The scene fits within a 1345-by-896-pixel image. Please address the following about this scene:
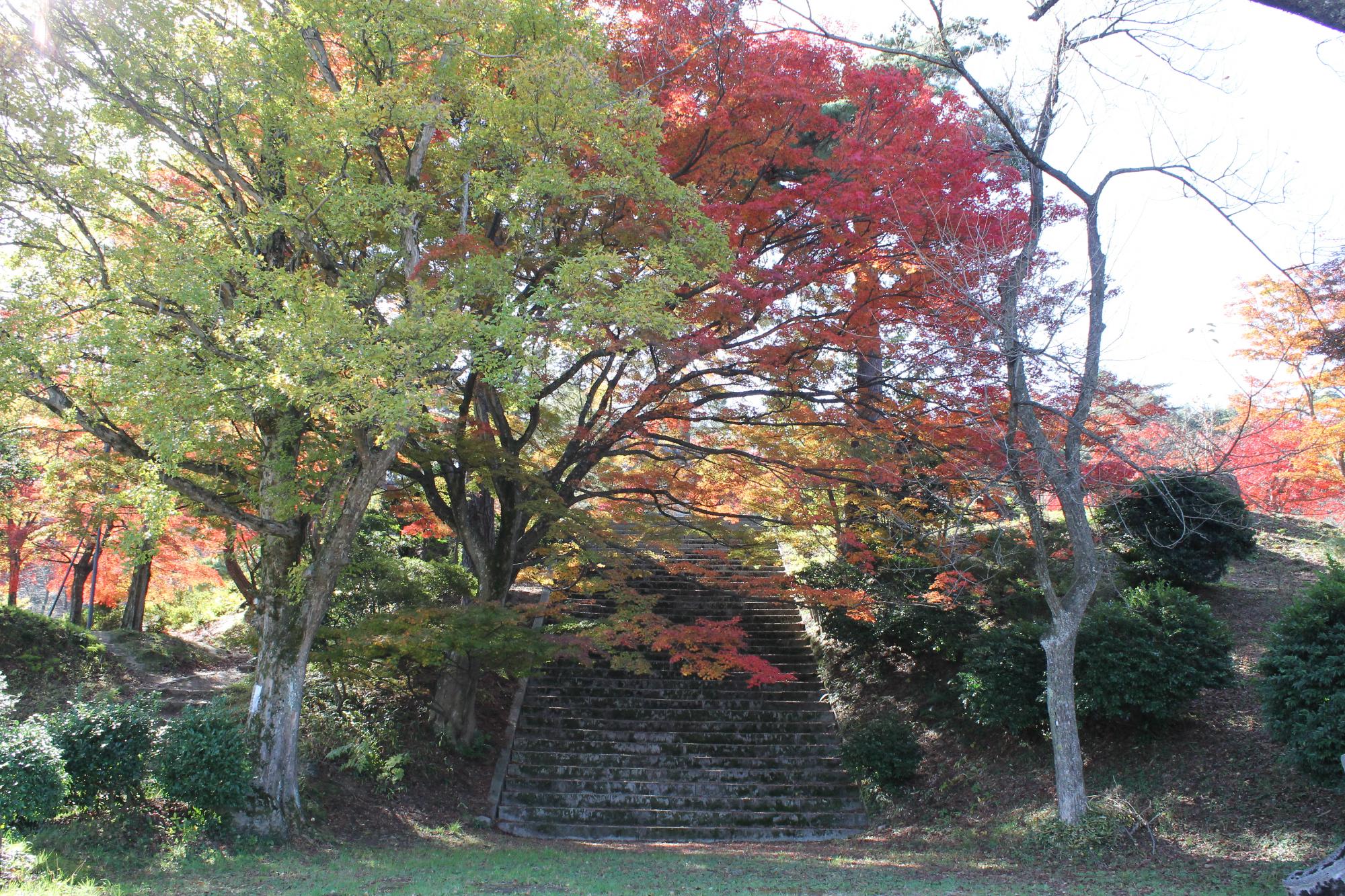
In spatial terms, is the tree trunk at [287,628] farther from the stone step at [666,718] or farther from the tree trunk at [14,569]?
the tree trunk at [14,569]

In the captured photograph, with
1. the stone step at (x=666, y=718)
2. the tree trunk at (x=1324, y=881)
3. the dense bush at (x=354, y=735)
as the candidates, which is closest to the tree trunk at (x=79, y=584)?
the dense bush at (x=354, y=735)

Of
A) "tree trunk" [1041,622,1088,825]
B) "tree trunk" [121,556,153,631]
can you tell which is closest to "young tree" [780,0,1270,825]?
"tree trunk" [1041,622,1088,825]

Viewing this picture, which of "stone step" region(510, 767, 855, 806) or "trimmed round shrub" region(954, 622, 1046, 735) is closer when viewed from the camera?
"trimmed round shrub" region(954, 622, 1046, 735)

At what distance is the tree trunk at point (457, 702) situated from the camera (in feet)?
36.6

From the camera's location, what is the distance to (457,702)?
1138 centimetres

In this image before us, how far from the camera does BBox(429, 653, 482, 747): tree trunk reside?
439 inches

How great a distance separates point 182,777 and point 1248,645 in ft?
40.0

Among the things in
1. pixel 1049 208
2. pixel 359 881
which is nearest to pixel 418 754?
pixel 359 881

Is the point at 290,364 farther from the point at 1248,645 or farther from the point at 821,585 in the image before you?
the point at 1248,645

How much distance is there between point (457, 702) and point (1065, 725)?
316 inches

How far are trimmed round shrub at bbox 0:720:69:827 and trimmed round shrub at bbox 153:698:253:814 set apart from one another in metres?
0.82

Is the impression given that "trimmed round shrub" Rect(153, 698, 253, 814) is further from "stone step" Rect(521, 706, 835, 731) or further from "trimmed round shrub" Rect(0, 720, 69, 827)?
"stone step" Rect(521, 706, 835, 731)

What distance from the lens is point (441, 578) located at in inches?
475

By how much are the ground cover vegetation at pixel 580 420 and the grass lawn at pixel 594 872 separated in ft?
0.32
